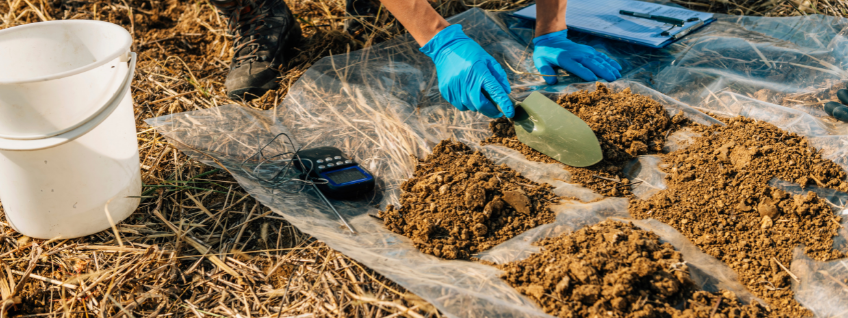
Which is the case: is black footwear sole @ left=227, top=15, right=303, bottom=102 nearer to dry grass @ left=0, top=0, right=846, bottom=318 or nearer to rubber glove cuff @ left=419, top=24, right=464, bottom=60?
dry grass @ left=0, top=0, right=846, bottom=318

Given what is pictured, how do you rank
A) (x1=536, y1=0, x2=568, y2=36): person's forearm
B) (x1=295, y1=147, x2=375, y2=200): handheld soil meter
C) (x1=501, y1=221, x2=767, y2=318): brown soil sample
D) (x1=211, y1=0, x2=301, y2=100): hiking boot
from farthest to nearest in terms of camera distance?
(x1=211, y1=0, x2=301, y2=100): hiking boot
(x1=536, y1=0, x2=568, y2=36): person's forearm
(x1=295, y1=147, x2=375, y2=200): handheld soil meter
(x1=501, y1=221, x2=767, y2=318): brown soil sample

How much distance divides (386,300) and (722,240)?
86 cm

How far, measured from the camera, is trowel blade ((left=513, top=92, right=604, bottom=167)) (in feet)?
5.14

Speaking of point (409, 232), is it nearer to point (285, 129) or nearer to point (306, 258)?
point (306, 258)

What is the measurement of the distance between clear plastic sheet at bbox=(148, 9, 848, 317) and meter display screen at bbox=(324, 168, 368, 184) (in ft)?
0.24

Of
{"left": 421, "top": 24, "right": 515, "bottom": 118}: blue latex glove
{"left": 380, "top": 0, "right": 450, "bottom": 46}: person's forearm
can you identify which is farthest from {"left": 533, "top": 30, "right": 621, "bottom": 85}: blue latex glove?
{"left": 380, "top": 0, "right": 450, "bottom": 46}: person's forearm

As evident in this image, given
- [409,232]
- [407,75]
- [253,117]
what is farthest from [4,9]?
[409,232]

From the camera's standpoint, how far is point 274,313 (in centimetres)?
129

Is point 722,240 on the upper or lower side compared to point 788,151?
lower

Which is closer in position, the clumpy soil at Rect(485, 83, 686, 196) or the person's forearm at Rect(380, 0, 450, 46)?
the clumpy soil at Rect(485, 83, 686, 196)

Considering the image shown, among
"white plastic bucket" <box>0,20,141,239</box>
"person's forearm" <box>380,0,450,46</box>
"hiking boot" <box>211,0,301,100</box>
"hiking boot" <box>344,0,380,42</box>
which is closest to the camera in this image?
"white plastic bucket" <box>0,20,141,239</box>

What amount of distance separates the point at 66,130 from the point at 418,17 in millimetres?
1155

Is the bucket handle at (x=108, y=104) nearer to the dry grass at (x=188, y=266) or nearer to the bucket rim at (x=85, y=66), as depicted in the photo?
the bucket rim at (x=85, y=66)

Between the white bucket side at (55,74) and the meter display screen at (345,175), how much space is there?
63 centimetres
